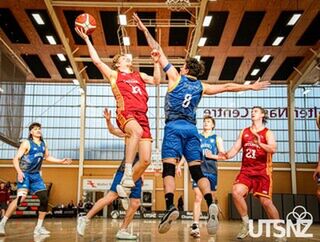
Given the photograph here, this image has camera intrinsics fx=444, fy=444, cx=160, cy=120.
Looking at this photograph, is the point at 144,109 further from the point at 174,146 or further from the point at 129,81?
the point at 174,146

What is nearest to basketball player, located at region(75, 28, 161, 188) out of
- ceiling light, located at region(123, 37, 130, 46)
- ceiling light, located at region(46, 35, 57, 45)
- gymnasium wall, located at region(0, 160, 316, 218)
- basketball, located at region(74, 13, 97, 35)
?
basketball, located at region(74, 13, 97, 35)

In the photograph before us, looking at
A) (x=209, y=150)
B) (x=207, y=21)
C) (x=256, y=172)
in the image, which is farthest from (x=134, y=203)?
(x=207, y=21)

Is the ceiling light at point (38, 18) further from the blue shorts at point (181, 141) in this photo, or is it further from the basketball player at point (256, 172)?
the blue shorts at point (181, 141)

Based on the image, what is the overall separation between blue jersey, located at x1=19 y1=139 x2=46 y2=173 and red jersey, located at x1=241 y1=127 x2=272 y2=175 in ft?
12.7

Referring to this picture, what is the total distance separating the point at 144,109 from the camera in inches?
261

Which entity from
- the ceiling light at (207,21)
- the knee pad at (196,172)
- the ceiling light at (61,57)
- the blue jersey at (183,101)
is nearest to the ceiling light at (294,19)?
the ceiling light at (207,21)

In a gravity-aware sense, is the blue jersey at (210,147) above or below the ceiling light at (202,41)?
below

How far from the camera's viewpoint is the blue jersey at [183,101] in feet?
20.0

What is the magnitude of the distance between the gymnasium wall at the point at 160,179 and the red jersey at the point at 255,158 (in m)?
23.7

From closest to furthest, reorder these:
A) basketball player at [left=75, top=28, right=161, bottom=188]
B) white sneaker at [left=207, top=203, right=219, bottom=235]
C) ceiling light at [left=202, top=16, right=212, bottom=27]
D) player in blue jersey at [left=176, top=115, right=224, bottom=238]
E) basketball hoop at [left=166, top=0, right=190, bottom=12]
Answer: white sneaker at [left=207, top=203, right=219, bottom=235], basketball player at [left=75, top=28, right=161, bottom=188], player in blue jersey at [left=176, top=115, right=224, bottom=238], basketball hoop at [left=166, top=0, right=190, bottom=12], ceiling light at [left=202, top=16, right=212, bottom=27]

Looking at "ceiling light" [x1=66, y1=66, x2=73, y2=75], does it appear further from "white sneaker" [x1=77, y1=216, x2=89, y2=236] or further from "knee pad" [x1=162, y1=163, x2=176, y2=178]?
"knee pad" [x1=162, y1=163, x2=176, y2=178]

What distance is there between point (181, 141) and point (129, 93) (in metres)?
1.15

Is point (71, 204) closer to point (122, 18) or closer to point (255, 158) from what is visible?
point (122, 18)

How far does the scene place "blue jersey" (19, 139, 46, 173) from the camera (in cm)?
832
